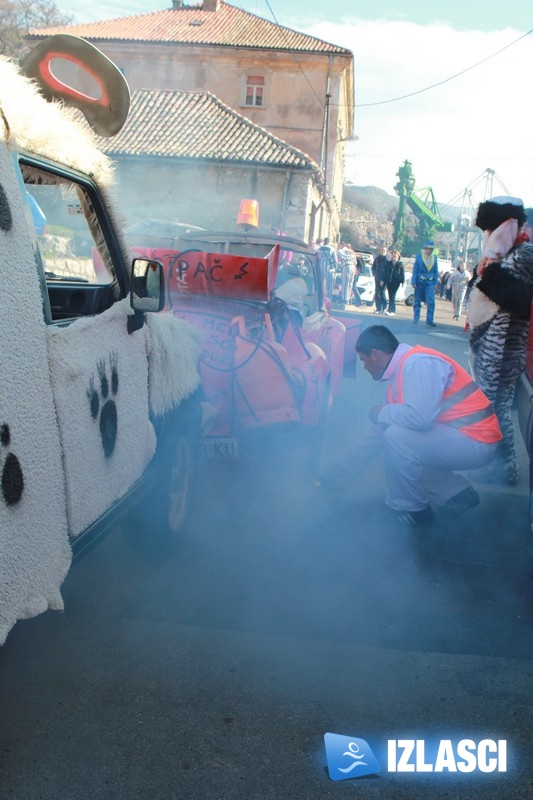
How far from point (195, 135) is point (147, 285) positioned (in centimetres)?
2660

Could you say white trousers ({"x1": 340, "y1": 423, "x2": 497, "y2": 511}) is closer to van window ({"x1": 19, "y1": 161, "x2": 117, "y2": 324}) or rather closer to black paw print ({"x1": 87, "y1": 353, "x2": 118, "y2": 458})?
van window ({"x1": 19, "y1": 161, "x2": 117, "y2": 324})

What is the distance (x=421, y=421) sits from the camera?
14.6 ft

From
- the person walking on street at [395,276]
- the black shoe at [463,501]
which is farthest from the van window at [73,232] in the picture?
the person walking on street at [395,276]

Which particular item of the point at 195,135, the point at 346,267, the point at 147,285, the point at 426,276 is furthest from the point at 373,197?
the point at 147,285

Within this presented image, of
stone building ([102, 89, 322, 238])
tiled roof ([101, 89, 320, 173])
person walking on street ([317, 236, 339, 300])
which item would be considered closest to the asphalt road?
person walking on street ([317, 236, 339, 300])

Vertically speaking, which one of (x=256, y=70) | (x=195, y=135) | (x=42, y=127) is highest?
(x=256, y=70)

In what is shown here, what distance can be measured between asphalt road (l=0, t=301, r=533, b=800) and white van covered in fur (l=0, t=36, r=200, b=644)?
511 mm

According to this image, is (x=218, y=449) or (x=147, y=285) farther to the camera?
(x=218, y=449)

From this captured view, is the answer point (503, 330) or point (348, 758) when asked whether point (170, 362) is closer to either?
point (348, 758)

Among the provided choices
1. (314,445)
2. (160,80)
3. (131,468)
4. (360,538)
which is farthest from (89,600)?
(160,80)

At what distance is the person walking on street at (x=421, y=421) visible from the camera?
4.46 meters

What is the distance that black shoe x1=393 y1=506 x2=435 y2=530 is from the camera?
465 cm

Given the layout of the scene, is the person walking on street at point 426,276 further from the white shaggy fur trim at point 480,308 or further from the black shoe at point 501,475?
the black shoe at point 501,475

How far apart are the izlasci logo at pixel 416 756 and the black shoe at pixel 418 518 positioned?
2008 mm
